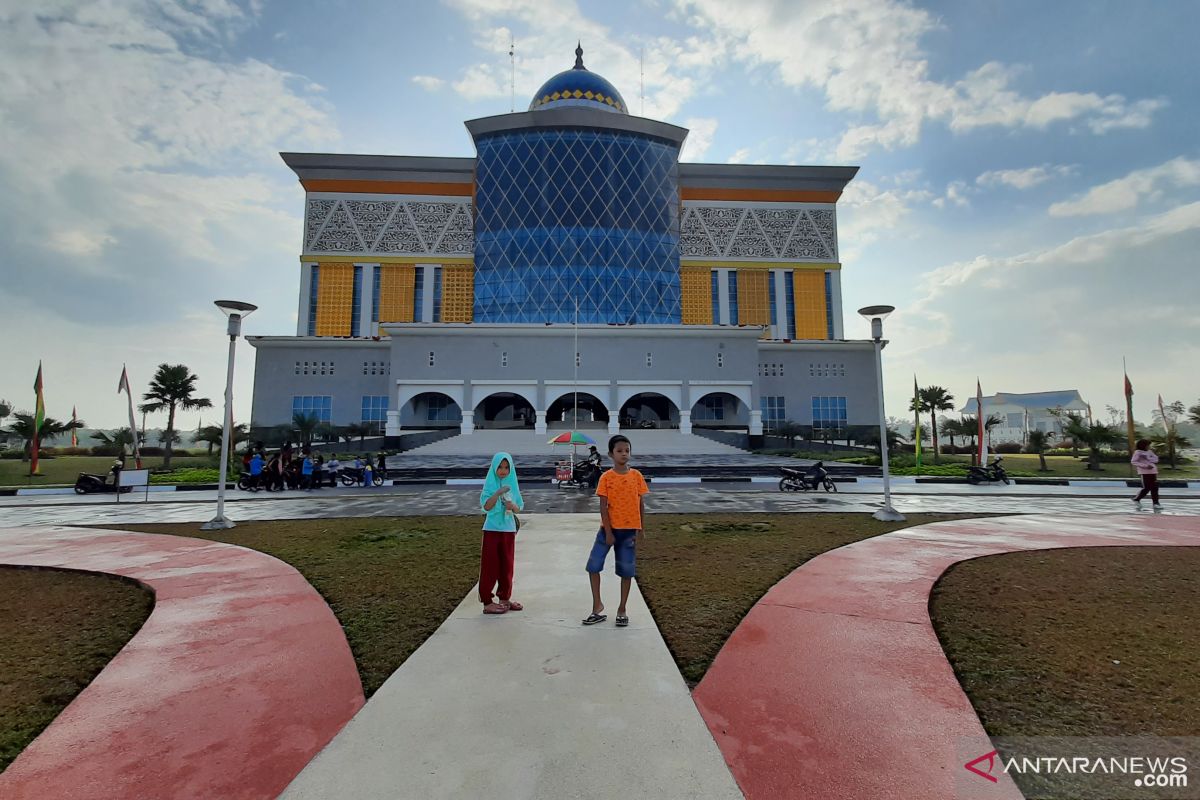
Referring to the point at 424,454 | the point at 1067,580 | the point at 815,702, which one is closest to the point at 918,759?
the point at 815,702

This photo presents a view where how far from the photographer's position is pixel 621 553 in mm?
4164

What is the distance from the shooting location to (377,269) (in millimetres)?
42469

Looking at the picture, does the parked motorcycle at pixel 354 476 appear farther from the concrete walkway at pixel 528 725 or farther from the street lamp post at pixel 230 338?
the concrete walkway at pixel 528 725

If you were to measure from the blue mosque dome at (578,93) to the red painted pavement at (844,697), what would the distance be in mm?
49231

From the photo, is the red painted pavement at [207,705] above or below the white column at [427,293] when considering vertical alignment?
below

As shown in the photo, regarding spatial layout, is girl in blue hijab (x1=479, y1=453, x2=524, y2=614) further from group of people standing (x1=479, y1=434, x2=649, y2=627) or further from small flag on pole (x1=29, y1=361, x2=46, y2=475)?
small flag on pole (x1=29, y1=361, x2=46, y2=475)

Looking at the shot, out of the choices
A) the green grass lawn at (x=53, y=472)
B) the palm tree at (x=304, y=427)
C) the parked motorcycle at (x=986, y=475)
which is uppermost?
the palm tree at (x=304, y=427)

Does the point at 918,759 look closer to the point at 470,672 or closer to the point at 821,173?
the point at 470,672

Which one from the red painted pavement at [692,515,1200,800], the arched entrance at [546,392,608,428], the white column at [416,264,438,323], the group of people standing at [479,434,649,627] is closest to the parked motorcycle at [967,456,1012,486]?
the red painted pavement at [692,515,1200,800]

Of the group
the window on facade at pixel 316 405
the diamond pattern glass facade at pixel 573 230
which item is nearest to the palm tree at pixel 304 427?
the window on facade at pixel 316 405

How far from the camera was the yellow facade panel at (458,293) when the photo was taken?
42500 mm

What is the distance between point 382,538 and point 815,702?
6651 millimetres

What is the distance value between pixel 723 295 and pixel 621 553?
42945 mm

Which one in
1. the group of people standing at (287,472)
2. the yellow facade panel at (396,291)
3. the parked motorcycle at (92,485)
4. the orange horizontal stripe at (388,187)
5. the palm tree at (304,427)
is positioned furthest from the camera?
the orange horizontal stripe at (388,187)
